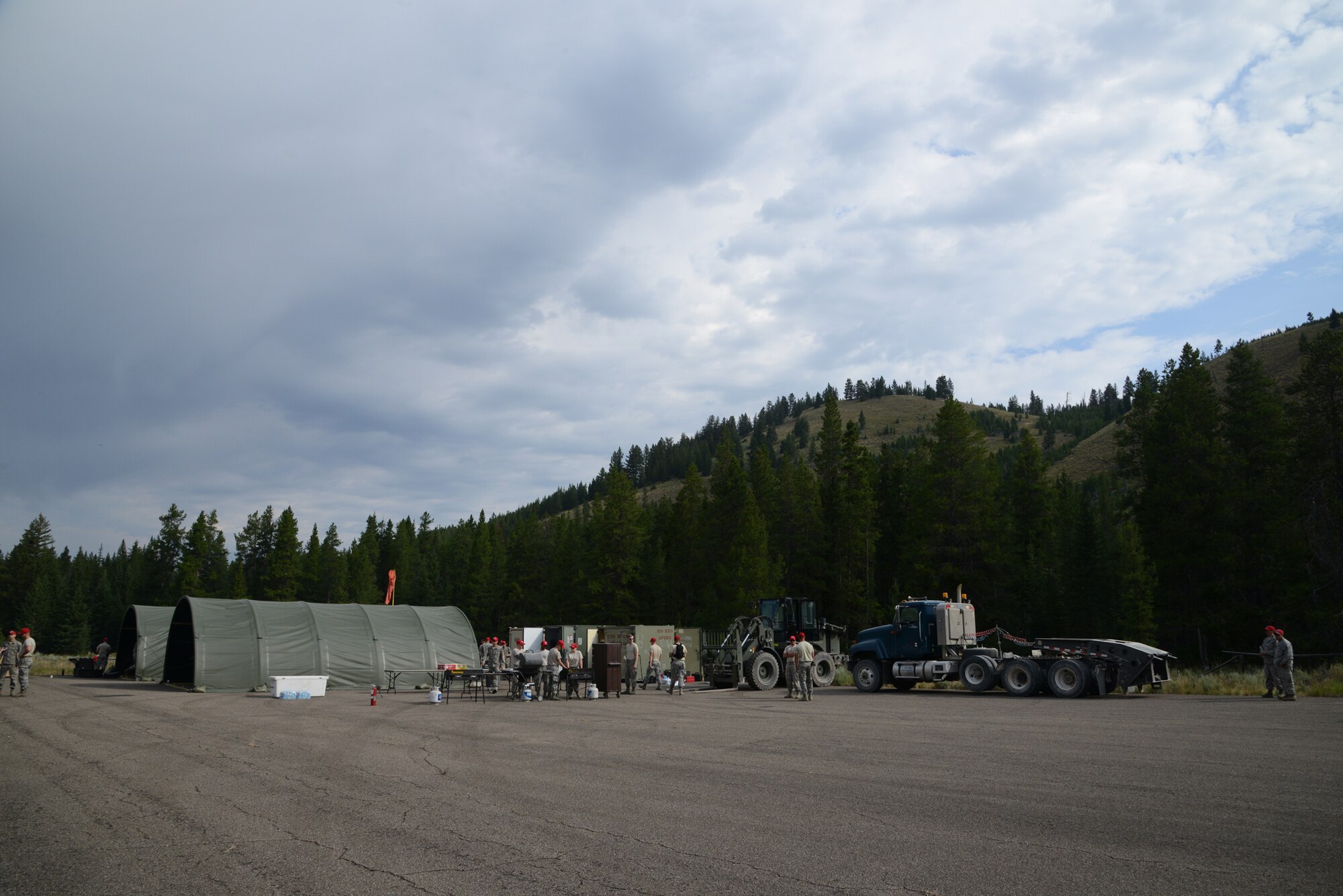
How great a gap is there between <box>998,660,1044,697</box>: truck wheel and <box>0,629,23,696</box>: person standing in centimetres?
2637

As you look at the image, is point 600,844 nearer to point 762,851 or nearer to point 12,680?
point 762,851

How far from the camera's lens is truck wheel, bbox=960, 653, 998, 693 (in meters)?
22.1

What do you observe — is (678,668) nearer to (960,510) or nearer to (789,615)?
(789,615)

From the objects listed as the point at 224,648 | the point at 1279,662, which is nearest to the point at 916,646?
the point at 1279,662

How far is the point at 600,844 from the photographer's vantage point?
6398 millimetres

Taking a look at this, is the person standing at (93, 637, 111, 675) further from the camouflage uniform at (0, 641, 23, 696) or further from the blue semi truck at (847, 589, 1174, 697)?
the blue semi truck at (847, 589, 1174, 697)

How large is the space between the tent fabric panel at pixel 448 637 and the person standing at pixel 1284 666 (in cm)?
2536

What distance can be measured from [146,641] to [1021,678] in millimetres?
30621

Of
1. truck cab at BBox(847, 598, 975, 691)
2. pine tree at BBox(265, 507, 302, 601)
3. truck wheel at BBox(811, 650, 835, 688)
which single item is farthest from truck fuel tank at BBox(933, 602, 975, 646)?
pine tree at BBox(265, 507, 302, 601)

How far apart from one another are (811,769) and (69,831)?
7.52 m

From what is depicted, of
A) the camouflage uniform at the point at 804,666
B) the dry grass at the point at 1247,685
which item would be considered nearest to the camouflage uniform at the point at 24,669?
the camouflage uniform at the point at 804,666

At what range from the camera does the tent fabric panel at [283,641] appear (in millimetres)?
26438

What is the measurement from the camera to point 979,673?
73.2ft

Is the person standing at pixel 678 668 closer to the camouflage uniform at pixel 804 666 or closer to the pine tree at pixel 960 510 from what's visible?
the camouflage uniform at pixel 804 666
